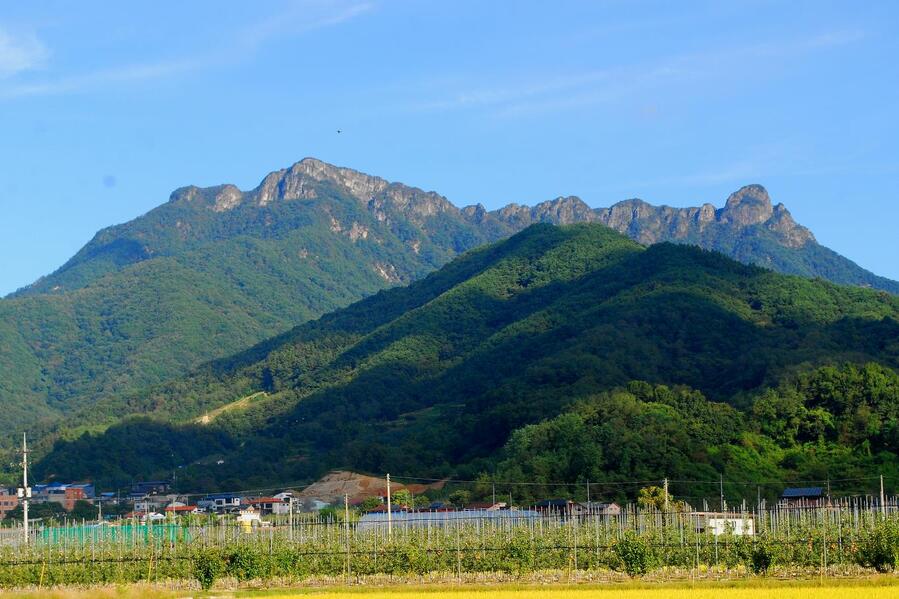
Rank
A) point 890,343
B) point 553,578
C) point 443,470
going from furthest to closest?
1. point 890,343
2. point 443,470
3. point 553,578

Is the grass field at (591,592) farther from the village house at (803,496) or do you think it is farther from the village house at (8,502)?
the village house at (8,502)

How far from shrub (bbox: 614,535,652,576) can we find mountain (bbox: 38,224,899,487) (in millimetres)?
37400

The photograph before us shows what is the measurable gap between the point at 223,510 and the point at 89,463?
43899mm

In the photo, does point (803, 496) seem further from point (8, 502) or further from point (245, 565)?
point (8, 502)

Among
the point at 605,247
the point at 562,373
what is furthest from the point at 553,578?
the point at 605,247

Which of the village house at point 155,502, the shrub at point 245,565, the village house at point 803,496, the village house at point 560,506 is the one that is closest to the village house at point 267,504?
the village house at point 155,502

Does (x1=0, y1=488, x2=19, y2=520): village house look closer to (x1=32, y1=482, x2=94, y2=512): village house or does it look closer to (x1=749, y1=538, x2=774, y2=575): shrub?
(x1=32, y1=482, x2=94, y2=512): village house

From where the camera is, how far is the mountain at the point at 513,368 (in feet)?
371

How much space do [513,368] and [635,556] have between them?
9455cm

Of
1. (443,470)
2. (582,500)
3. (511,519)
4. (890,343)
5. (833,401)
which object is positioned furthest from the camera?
(890,343)

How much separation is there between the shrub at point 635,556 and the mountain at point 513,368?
3740cm

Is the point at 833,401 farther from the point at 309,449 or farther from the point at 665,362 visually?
the point at 309,449

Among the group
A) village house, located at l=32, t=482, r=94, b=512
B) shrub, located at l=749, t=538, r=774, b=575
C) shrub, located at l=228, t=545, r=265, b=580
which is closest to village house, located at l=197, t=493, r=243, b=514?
village house, located at l=32, t=482, r=94, b=512

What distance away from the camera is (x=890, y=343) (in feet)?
403
